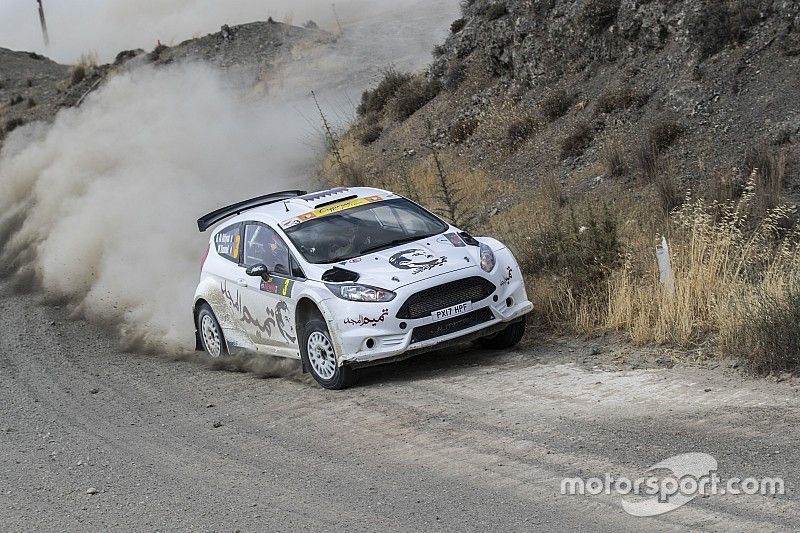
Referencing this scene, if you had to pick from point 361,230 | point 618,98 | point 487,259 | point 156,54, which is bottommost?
point 487,259

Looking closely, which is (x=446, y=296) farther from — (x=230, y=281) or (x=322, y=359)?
(x=230, y=281)

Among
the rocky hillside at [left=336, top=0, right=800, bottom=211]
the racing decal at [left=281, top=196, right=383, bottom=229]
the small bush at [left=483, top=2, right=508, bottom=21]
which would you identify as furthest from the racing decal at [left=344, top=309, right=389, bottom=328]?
the small bush at [left=483, top=2, right=508, bottom=21]

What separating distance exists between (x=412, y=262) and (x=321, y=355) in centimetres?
125

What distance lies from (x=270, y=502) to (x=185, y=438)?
90.9 inches

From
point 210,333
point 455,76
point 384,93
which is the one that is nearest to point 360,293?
point 210,333

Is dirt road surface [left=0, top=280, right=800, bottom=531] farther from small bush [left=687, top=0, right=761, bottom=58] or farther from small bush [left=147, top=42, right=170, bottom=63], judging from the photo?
small bush [left=147, top=42, right=170, bottom=63]

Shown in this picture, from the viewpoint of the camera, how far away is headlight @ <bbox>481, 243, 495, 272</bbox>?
10.6 m

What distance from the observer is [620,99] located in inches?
715

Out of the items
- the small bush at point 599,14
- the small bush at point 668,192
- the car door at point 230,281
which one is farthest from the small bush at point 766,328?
the small bush at point 599,14

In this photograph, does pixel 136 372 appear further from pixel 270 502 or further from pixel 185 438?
pixel 270 502

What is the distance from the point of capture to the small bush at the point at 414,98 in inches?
989

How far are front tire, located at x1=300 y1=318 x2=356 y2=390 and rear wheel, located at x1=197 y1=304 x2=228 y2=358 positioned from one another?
2.08 m

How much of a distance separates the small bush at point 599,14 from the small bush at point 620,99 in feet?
6.30

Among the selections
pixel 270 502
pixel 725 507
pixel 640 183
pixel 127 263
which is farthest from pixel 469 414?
pixel 127 263
